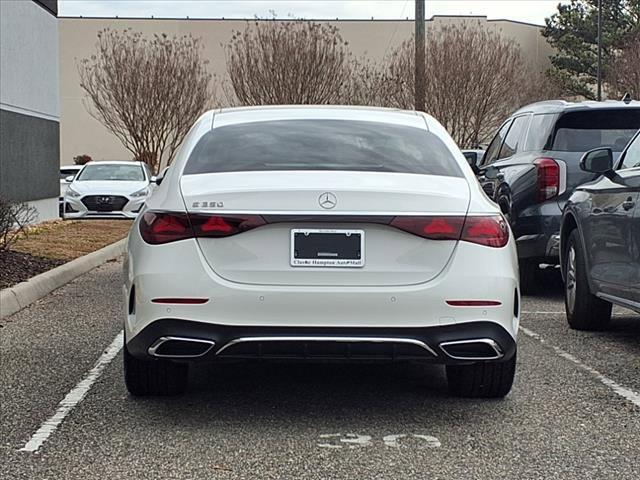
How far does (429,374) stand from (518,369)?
1.93ft

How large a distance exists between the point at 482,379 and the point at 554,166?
4.26 metres

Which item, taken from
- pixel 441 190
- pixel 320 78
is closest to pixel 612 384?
pixel 441 190

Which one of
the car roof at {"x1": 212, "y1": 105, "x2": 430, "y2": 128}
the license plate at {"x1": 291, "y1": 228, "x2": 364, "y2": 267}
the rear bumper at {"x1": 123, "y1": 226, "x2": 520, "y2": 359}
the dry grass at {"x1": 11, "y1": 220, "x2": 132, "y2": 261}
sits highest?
the car roof at {"x1": 212, "y1": 105, "x2": 430, "y2": 128}

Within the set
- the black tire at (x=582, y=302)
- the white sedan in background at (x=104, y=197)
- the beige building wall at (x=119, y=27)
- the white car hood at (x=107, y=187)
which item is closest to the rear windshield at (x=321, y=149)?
the black tire at (x=582, y=302)

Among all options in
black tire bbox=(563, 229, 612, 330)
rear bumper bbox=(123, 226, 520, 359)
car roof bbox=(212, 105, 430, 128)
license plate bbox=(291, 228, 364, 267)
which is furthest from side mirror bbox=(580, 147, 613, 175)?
license plate bbox=(291, 228, 364, 267)

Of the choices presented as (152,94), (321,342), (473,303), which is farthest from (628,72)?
(321,342)

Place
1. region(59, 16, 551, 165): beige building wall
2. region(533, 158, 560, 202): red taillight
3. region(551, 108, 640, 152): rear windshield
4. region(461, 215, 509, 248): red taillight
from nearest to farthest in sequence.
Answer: region(461, 215, 509, 248): red taillight → region(533, 158, 560, 202): red taillight → region(551, 108, 640, 152): rear windshield → region(59, 16, 551, 165): beige building wall

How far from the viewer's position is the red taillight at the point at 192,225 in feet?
15.7

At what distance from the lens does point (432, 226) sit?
4.83 m

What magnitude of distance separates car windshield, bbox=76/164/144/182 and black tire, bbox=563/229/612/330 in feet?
48.0

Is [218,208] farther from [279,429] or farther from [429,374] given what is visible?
[429,374]

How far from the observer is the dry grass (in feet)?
42.9

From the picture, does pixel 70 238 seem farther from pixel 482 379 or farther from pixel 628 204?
pixel 482 379

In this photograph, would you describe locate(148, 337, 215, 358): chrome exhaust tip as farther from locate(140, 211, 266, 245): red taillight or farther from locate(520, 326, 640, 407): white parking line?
locate(520, 326, 640, 407): white parking line
